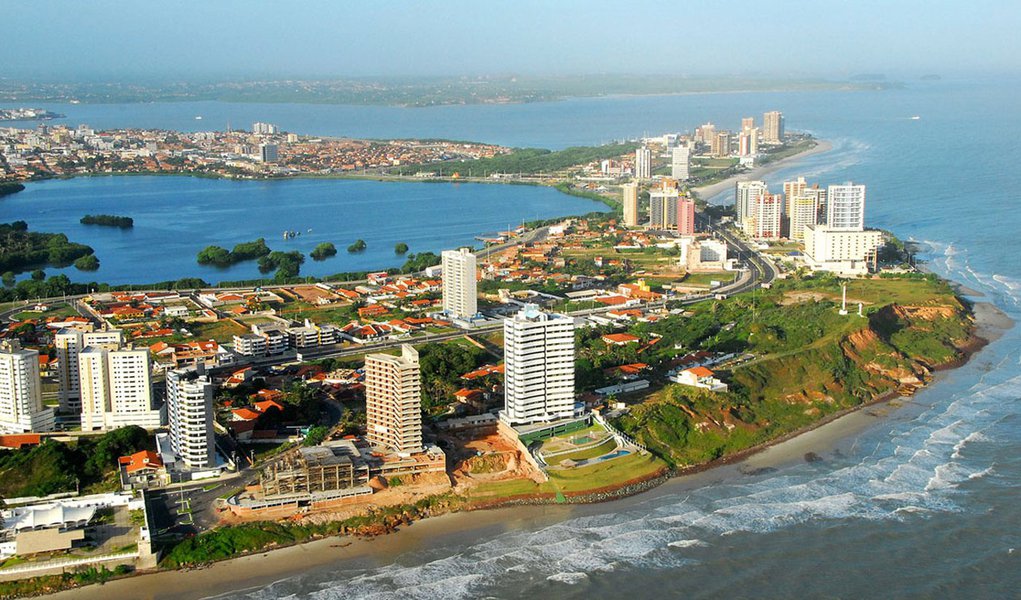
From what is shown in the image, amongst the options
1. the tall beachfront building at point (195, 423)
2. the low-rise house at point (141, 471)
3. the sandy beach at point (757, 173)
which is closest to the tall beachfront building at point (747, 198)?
the sandy beach at point (757, 173)

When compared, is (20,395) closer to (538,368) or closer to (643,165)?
(538,368)

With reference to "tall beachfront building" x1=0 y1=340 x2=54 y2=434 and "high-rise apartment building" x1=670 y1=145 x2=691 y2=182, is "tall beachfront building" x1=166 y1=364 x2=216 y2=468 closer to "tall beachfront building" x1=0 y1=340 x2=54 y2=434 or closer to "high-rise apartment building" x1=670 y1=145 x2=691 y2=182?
"tall beachfront building" x1=0 y1=340 x2=54 y2=434

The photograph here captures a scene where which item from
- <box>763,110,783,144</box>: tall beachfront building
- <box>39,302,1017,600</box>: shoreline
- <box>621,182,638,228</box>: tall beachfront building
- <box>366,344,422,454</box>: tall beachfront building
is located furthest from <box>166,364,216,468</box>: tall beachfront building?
<box>763,110,783,144</box>: tall beachfront building

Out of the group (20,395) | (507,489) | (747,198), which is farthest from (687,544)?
(747,198)

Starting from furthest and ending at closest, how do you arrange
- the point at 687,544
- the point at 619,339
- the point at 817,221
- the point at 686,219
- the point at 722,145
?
the point at 722,145
the point at 686,219
the point at 817,221
the point at 619,339
the point at 687,544

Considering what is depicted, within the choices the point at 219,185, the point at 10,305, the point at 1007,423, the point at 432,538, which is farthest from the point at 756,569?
the point at 219,185

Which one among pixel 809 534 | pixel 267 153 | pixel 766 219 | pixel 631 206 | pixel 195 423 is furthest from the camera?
pixel 267 153
